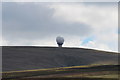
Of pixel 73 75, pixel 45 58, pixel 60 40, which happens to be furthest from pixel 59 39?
pixel 73 75

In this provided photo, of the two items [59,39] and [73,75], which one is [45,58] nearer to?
[59,39]

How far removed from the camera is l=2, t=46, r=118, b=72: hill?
4200 cm

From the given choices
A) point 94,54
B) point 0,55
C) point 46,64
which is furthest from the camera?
point 94,54

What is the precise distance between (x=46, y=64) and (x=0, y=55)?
33.5 feet

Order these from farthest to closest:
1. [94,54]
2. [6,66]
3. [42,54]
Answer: [94,54], [42,54], [6,66]

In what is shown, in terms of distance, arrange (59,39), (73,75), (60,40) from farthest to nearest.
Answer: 1. (60,40)
2. (59,39)
3. (73,75)

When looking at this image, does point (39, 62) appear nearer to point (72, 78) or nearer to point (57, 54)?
point (57, 54)

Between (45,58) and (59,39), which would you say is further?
(59,39)

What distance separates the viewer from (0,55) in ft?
153

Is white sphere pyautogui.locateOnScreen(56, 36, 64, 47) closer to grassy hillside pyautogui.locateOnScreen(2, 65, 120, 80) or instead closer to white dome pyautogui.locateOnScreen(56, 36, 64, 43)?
white dome pyautogui.locateOnScreen(56, 36, 64, 43)

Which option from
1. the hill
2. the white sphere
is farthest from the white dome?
the hill

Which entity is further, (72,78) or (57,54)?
(57,54)

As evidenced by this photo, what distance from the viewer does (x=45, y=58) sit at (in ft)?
155

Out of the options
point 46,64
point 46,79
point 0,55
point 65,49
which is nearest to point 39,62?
point 46,64
